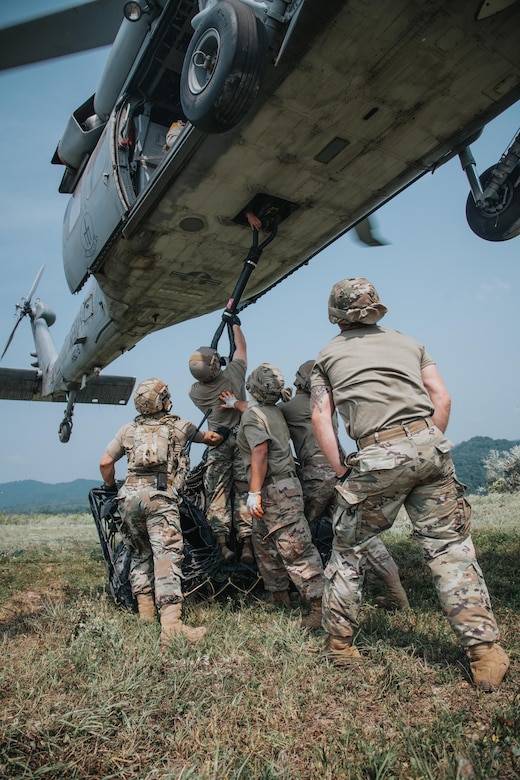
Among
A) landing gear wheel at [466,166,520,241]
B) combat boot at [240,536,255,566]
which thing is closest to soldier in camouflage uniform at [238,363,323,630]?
combat boot at [240,536,255,566]

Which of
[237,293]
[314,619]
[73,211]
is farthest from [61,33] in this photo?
[314,619]

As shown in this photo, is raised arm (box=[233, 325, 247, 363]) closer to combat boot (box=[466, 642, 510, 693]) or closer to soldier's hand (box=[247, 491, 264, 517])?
soldier's hand (box=[247, 491, 264, 517])

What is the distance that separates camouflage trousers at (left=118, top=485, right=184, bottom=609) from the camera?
3893mm

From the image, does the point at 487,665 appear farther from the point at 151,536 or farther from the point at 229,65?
the point at 229,65

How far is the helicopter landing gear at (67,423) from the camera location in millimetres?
11188

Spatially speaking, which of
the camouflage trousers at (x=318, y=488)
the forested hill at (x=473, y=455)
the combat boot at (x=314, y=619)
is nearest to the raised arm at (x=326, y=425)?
→ the combat boot at (x=314, y=619)

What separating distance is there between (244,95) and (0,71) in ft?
9.82

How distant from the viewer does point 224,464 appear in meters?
5.15

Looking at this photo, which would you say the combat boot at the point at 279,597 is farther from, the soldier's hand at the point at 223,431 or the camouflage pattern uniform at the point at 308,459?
the soldier's hand at the point at 223,431

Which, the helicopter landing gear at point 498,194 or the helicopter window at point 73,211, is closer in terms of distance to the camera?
the helicopter landing gear at point 498,194

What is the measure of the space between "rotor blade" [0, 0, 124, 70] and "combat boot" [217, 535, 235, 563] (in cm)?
510

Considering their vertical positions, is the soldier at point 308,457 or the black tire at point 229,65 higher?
the black tire at point 229,65

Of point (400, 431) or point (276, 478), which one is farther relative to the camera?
point (276, 478)

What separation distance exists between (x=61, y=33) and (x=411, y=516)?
6.10 m
